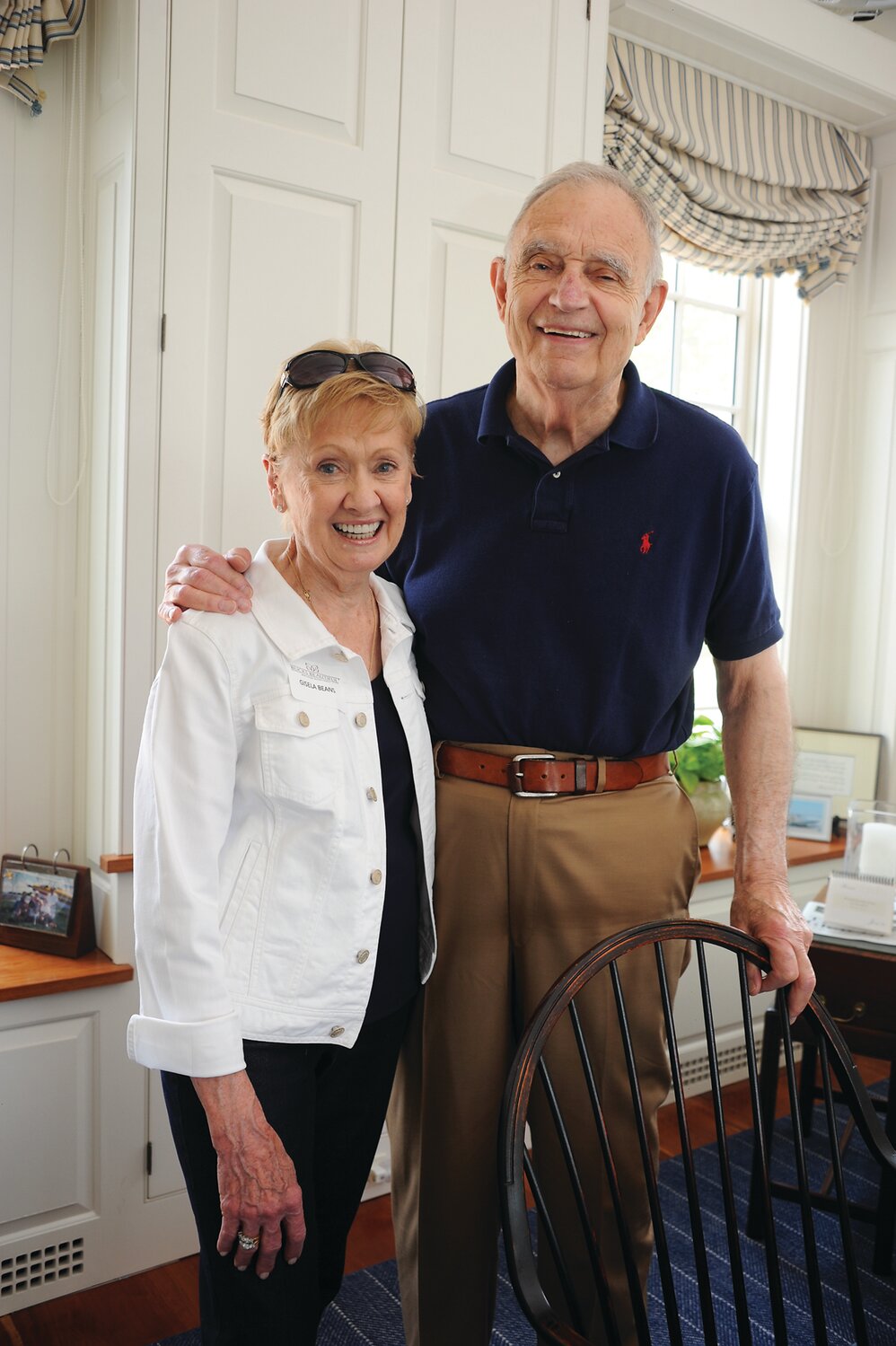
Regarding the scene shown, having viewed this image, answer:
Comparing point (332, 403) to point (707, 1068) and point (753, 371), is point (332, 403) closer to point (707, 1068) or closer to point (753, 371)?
point (707, 1068)

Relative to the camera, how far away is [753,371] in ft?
12.1

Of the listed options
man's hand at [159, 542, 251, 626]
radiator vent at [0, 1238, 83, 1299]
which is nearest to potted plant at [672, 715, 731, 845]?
radiator vent at [0, 1238, 83, 1299]

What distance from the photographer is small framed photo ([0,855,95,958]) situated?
7.04ft

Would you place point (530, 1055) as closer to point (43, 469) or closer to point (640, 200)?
point (640, 200)

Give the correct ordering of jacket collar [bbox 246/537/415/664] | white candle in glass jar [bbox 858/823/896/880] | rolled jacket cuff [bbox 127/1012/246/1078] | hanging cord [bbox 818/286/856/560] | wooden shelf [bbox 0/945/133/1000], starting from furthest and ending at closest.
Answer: hanging cord [bbox 818/286/856/560]
white candle in glass jar [bbox 858/823/896/880]
wooden shelf [bbox 0/945/133/1000]
jacket collar [bbox 246/537/415/664]
rolled jacket cuff [bbox 127/1012/246/1078]

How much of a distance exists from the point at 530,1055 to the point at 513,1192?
0.13m

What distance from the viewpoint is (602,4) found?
2.49 meters

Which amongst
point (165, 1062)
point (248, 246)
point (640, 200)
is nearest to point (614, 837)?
point (165, 1062)

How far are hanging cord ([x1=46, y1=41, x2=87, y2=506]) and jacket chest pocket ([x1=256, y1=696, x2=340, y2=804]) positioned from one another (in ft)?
4.08

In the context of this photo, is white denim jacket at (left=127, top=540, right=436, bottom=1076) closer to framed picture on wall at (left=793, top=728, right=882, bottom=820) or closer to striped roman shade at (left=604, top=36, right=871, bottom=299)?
striped roman shade at (left=604, top=36, right=871, bottom=299)

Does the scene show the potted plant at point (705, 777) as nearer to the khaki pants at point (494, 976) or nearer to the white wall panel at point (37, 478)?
the khaki pants at point (494, 976)

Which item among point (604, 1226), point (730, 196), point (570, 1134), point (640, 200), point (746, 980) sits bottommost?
point (604, 1226)

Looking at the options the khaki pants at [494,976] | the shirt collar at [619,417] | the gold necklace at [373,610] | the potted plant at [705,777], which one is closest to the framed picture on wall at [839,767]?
the potted plant at [705,777]

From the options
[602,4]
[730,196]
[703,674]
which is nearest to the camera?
[602,4]
